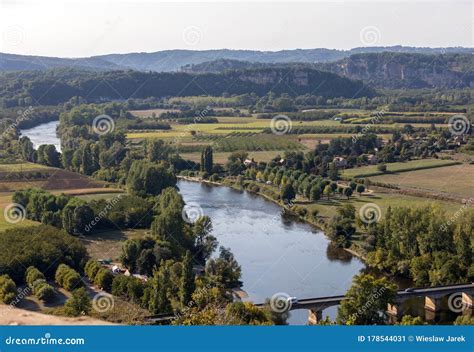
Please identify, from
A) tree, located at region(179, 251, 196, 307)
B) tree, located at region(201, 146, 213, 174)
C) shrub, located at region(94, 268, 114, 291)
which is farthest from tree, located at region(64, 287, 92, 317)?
tree, located at region(201, 146, 213, 174)

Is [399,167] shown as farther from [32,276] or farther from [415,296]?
[32,276]

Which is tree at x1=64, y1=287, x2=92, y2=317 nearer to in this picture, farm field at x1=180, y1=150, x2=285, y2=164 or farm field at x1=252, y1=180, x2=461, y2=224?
farm field at x1=252, y1=180, x2=461, y2=224

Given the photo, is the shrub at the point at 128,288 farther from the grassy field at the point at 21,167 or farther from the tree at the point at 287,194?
the grassy field at the point at 21,167

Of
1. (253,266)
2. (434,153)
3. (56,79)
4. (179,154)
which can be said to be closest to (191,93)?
(56,79)

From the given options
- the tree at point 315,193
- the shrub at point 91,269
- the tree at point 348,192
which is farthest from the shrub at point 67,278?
the tree at point 348,192

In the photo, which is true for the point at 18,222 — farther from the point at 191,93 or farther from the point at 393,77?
the point at 393,77

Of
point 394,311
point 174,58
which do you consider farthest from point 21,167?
point 174,58
